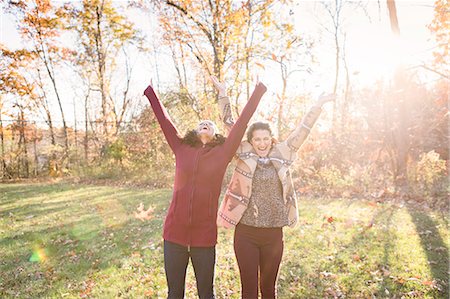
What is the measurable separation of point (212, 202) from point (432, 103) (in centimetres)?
1286

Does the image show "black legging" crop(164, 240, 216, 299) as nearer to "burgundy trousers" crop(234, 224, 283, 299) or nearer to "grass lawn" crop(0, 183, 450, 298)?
"burgundy trousers" crop(234, 224, 283, 299)

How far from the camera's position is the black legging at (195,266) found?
3.02 meters

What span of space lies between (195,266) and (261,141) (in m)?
1.30

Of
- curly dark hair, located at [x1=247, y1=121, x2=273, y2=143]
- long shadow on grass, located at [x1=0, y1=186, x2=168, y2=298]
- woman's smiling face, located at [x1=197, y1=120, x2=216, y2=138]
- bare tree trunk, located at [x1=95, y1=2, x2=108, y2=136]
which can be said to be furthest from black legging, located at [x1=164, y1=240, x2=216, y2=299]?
bare tree trunk, located at [x1=95, y1=2, x2=108, y2=136]

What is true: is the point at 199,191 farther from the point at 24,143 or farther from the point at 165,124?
the point at 24,143

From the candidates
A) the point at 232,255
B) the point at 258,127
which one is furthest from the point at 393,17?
the point at 258,127

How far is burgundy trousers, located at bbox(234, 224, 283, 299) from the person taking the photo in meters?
3.21

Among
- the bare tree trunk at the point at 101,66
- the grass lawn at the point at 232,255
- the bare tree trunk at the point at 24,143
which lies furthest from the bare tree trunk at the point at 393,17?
the bare tree trunk at the point at 24,143

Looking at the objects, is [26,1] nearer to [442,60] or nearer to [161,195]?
[161,195]

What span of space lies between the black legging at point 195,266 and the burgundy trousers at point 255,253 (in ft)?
1.04

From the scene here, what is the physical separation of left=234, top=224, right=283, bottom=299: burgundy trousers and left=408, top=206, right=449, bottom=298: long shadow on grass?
8.59 feet

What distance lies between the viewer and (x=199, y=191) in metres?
3.05

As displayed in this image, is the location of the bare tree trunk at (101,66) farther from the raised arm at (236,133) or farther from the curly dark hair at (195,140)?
the raised arm at (236,133)

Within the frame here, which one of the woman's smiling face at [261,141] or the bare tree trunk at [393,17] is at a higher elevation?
the bare tree trunk at [393,17]
